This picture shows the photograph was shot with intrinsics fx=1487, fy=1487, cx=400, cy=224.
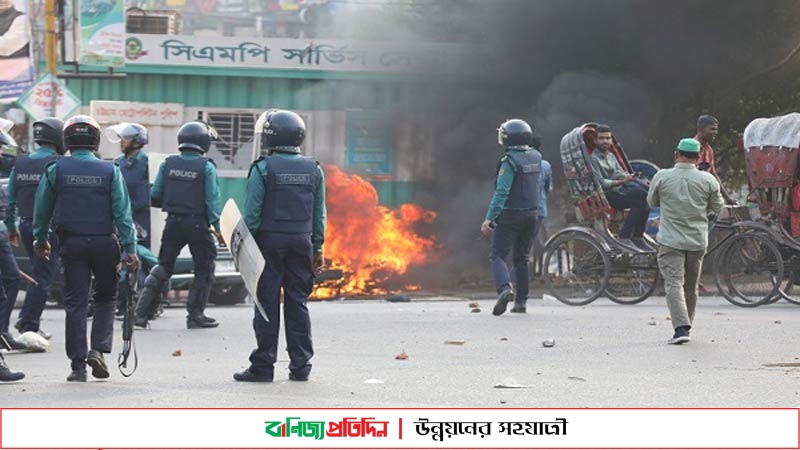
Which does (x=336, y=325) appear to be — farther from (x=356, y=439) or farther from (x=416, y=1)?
(x=416, y=1)

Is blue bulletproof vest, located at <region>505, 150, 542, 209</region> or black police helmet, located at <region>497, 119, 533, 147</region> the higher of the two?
black police helmet, located at <region>497, 119, 533, 147</region>

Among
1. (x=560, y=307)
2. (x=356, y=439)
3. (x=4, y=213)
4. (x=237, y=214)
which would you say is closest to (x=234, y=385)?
(x=237, y=214)

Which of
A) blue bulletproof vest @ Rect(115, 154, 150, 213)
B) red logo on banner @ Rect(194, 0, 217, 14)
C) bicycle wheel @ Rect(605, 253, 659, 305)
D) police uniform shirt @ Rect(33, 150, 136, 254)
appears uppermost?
red logo on banner @ Rect(194, 0, 217, 14)

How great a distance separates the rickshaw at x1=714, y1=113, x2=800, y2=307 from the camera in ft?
45.8

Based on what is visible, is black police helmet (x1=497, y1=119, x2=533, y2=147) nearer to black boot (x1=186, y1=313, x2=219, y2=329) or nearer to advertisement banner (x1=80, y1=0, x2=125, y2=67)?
black boot (x1=186, y1=313, x2=219, y2=329)

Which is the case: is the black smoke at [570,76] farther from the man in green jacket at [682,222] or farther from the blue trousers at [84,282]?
the blue trousers at [84,282]

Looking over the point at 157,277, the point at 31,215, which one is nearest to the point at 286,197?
the point at 31,215

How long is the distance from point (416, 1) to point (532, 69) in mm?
2622

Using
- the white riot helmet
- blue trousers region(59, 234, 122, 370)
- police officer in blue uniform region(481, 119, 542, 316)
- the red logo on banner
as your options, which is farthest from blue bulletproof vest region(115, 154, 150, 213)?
the red logo on banner

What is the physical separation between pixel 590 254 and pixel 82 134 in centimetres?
660

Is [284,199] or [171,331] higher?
[284,199]

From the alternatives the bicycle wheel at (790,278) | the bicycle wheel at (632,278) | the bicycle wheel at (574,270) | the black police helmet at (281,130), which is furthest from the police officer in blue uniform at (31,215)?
the bicycle wheel at (790,278)

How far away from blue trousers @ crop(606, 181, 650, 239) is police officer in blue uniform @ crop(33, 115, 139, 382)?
6.82 m

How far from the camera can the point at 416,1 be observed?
24875 mm
